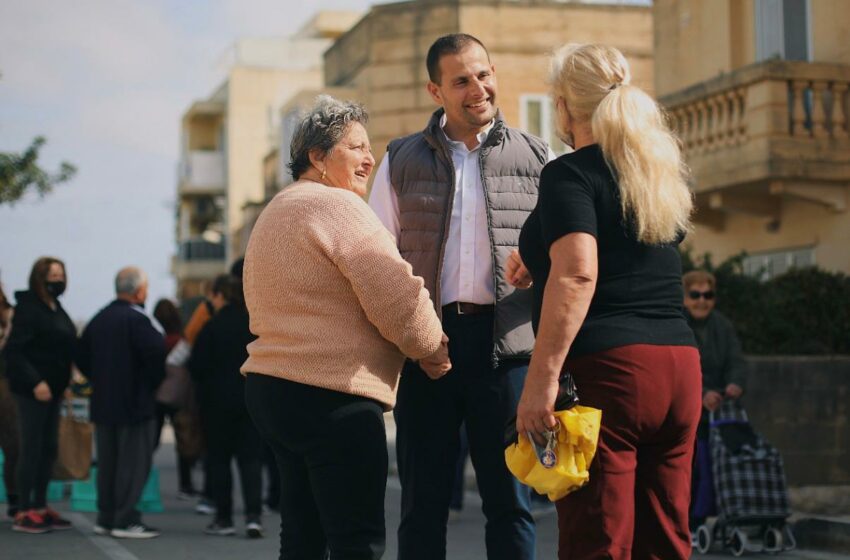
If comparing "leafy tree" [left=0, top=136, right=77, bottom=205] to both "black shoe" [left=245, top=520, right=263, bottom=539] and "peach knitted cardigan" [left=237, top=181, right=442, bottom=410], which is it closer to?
"black shoe" [left=245, top=520, right=263, bottom=539]

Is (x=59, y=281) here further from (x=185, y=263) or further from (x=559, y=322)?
(x=185, y=263)

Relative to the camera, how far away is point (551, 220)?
4770 mm

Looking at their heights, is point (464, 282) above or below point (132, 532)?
above

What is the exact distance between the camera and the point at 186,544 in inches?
418

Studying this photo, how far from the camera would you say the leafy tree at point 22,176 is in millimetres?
25781

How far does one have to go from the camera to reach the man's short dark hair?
600 cm

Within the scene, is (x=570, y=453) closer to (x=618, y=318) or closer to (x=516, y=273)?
(x=618, y=318)

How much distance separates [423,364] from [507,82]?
27869mm

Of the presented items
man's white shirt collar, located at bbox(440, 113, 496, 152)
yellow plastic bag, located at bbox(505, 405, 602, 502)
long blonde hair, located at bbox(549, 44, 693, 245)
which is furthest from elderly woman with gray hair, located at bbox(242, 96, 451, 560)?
man's white shirt collar, located at bbox(440, 113, 496, 152)

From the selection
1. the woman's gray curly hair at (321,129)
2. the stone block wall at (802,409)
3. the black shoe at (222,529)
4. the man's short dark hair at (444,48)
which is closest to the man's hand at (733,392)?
the stone block wall at (802,409)

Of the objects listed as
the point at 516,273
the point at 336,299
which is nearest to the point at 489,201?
the point at 516,273

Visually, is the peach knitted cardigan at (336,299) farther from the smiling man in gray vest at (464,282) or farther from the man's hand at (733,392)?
the man's hand at (733,392)

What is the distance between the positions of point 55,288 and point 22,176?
49.3 ft

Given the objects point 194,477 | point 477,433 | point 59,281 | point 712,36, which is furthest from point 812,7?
point 477,433
